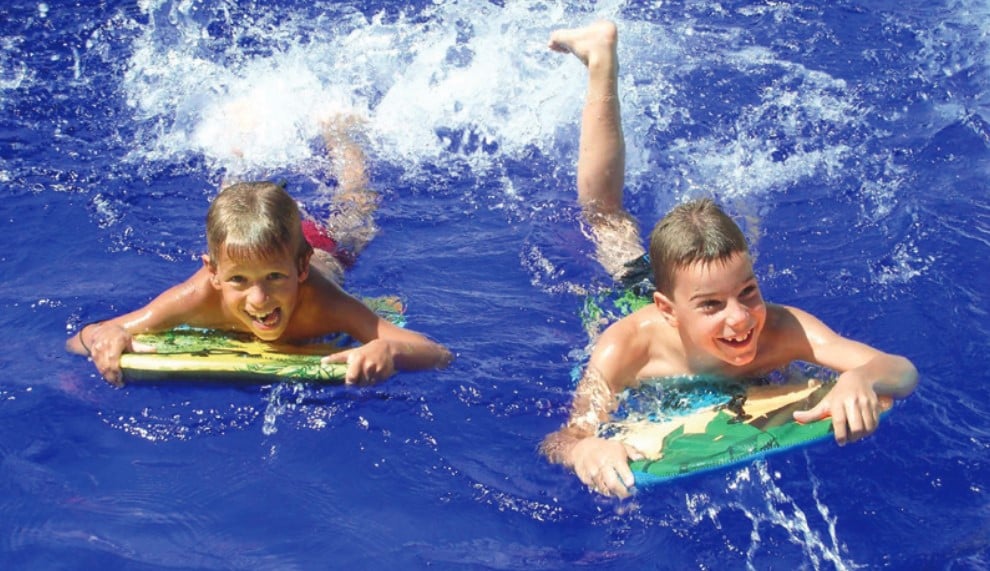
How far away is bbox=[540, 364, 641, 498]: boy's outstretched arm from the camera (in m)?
3.97

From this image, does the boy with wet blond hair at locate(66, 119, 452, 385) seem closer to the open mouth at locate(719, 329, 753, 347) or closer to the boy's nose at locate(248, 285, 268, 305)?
the boy's nose at locate(248, 285, 268, 305)

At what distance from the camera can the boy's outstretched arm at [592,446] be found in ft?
13.0

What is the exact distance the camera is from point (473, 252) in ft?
19.8

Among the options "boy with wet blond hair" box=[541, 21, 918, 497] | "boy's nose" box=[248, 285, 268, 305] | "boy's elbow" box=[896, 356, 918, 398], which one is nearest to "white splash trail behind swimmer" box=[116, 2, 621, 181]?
"boy's nose" box=[248, 285, 268, 305]

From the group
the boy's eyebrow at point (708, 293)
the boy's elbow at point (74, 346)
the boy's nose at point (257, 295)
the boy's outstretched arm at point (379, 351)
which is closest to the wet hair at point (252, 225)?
the boy's nose at point (257, 295)

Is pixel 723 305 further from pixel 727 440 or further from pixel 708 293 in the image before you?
pixel 727 440

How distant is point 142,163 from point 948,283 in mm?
4420

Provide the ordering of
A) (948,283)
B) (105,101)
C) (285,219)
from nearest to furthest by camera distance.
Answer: (285,219) < (948,283) < (105,101)

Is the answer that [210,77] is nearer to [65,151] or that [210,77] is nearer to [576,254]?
[65,151]

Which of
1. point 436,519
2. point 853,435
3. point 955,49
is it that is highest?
point 955,49

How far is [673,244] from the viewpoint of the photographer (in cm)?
441

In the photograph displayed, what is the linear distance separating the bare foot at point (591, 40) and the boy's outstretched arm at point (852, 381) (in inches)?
72.1

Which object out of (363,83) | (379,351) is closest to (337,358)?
(379,351)

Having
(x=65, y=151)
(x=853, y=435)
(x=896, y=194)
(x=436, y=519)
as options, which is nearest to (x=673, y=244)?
(x=853, y=435)
